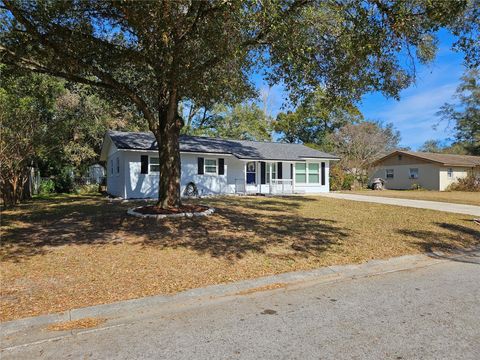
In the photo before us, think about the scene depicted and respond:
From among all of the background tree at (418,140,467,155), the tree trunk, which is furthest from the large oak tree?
the background tree at (418,140,467,155)

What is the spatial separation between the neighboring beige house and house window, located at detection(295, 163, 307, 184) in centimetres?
1365

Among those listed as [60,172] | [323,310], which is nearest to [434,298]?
[323,310]

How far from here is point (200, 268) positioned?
5801 mm

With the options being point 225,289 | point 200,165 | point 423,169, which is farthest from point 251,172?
point 225,289

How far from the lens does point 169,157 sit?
10859 millimetres

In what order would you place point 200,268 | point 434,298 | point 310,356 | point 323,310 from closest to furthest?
point 310,356
point 323,310
point 434,298
point 200,268

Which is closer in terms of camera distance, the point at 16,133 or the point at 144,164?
the point at 16,133

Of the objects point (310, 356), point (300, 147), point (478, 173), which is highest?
point (300, 147)

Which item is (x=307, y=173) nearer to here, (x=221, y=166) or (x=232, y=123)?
(x=221, y=166)

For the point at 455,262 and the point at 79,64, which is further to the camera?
the point at 79,64

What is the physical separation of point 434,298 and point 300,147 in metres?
23.5

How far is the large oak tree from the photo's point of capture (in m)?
6.90

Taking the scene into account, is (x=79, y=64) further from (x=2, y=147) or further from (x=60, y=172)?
(x=60, y=172)

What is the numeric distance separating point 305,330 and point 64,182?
25506mm
